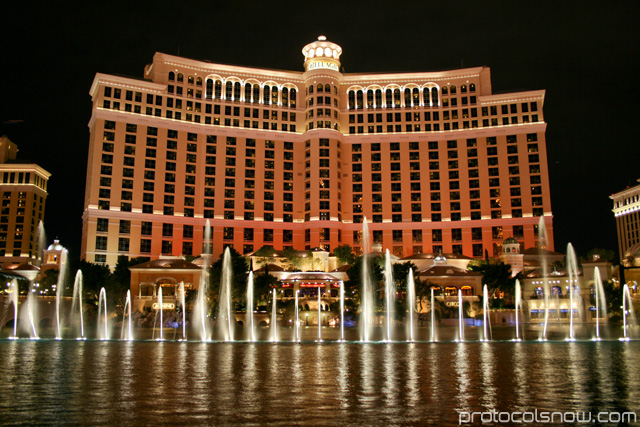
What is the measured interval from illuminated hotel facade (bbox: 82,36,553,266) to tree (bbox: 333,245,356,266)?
583 centimetres

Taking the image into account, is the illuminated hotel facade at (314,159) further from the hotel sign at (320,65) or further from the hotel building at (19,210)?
the hotel building at (19,210)

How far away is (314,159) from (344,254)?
74.9 ft

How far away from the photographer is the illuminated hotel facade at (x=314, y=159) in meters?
109

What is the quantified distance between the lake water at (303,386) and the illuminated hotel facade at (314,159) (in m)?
83.0

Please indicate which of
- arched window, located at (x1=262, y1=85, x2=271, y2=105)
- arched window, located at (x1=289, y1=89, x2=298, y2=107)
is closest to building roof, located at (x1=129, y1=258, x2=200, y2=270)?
arched window, located at (x1=262, y1=85, x2=271, y2=105)

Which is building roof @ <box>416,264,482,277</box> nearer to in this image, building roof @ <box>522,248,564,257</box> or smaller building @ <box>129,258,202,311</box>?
building roof @ <box>522,248,564,257</box>

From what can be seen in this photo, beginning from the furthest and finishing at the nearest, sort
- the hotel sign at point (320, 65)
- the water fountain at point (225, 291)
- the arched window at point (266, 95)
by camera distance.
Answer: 1. the arched window at point (266, 95)
2. the hotel sign at point (320, 65)
3. the water fountain at point (225, 291)

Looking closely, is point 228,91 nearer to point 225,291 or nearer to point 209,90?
point 209,90

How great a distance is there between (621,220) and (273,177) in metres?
98.0

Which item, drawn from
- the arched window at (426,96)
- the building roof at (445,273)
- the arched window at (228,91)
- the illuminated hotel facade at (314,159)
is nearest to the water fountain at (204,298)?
the illuminated hotel facade at (314,159)

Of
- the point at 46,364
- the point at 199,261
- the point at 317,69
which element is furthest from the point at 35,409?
the point at 317,69

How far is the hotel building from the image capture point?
454 ft

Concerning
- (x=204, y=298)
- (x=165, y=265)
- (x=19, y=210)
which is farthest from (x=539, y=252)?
(x=19, y=210)

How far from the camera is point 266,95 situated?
403ft
